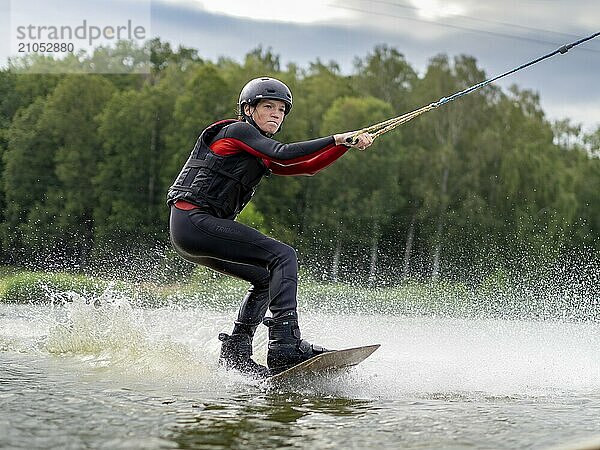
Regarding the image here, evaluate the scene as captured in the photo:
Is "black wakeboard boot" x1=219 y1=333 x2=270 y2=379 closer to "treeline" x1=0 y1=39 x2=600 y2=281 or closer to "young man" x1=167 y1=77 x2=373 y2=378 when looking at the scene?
"young man" x1=167 y1=77 x2=373 y2=378

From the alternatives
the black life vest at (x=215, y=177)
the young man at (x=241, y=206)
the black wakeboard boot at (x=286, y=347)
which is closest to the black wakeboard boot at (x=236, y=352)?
the young man at (x=241, y=206)

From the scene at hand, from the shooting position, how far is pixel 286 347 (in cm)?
445

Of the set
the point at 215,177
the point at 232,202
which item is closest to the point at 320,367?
the point at 232,202

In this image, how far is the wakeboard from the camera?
431cm

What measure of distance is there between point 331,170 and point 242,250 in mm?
19825

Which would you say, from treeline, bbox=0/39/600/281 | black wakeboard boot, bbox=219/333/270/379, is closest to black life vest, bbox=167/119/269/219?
black wakeboard boot, bbox=219/333/270/379

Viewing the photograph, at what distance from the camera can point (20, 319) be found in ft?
27.5

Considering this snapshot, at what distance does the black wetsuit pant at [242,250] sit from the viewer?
4.53 meters

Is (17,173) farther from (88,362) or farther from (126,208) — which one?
(88,362)

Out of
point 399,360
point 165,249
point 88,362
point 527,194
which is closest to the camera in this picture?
point 88,362

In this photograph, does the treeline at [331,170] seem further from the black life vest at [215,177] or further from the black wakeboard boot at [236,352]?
the black life vest at [215,177]

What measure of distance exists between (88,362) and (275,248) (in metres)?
1.52

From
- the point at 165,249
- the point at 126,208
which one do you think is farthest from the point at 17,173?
the point at 165,249

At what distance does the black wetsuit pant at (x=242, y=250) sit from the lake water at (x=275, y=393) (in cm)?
49
